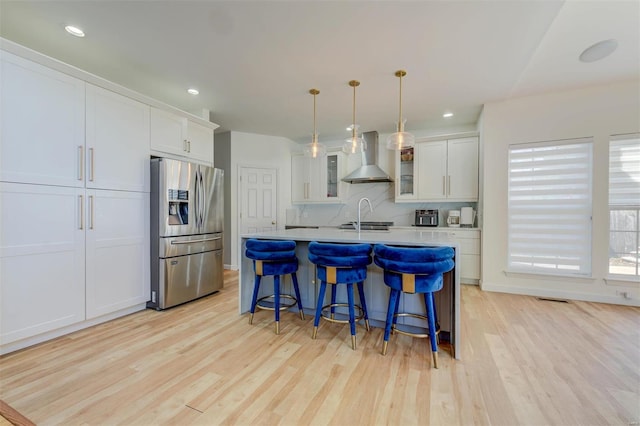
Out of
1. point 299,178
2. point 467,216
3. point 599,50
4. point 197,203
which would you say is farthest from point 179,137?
point 599,50

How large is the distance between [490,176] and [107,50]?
177 inches

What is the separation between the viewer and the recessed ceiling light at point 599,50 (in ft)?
7.95

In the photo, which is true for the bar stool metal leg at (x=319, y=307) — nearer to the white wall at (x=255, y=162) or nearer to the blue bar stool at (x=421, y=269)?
the blue bar stool at (x=421, y=269)

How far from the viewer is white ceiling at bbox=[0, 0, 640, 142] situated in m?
1.90

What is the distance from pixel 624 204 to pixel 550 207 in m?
0.67

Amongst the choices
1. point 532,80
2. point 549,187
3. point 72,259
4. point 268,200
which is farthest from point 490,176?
point 72,259

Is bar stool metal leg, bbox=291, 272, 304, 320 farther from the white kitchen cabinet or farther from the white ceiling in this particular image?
the white kitchen cabinet

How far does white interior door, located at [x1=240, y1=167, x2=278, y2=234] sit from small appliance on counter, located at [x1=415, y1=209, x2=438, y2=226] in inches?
102

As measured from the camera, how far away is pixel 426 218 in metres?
4.39

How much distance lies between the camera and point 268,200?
16.7 ft

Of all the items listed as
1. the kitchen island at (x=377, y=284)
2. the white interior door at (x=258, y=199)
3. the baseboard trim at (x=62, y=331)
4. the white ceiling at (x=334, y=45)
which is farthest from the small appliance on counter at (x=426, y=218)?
the baseboard trim at (x=62, y=331)

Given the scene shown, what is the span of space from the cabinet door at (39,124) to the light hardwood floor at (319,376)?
54.7 inches

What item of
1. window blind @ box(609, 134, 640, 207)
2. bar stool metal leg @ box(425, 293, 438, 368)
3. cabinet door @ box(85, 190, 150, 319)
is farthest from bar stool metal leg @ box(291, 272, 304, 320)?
window blind @ box(609, 134, 640, 207)

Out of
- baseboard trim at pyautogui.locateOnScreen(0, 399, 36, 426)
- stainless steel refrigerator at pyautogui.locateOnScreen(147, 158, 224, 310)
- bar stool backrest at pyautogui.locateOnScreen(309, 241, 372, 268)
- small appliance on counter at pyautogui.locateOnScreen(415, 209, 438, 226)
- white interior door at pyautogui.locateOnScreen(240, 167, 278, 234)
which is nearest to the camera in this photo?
baseboard trim at pyautogui.locateOnScreen(0, 399, 36, 426)
